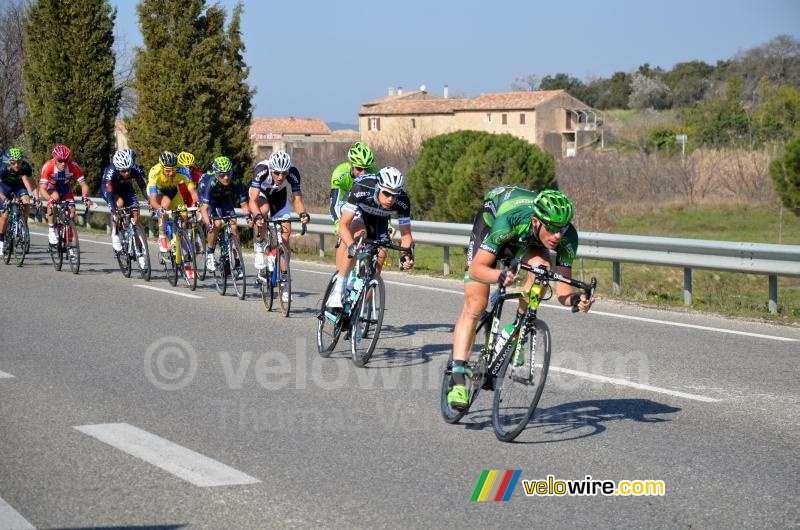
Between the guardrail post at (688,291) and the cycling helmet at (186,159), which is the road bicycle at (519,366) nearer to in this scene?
the guardrail post at (688,291)

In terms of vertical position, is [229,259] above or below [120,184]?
below

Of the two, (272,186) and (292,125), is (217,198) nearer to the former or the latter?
(272,186)

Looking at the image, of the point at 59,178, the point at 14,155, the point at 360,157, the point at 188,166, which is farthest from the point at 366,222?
the point at 14,155

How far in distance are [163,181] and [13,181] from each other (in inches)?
192

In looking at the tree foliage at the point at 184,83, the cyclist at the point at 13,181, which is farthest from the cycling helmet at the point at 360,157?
the tree foliage at the point at 184,83

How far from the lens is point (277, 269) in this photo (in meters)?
12.7

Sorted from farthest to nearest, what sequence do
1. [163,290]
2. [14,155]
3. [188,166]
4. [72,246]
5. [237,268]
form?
[14,155] → [72,246] → [188,166] → [163,290] → [237,268]

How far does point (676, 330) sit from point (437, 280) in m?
5.81

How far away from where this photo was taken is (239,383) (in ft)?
28.9

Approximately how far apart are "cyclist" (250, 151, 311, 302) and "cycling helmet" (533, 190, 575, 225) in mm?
6103

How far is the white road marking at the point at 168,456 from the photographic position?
6003 mm

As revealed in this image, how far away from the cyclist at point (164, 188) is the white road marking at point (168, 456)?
882 centimetres

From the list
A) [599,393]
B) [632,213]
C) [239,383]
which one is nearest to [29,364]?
[239,383]

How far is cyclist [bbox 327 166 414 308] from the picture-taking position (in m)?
9.37
